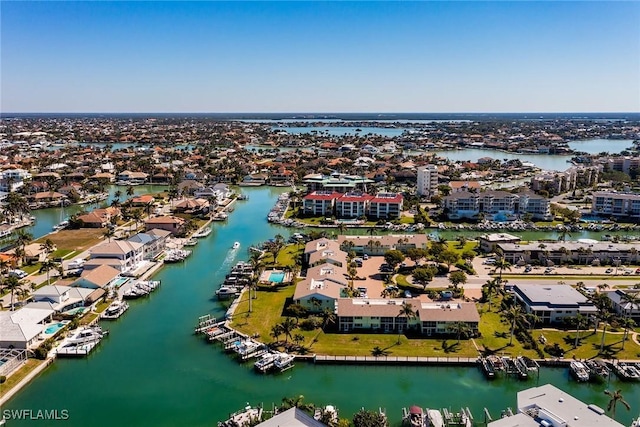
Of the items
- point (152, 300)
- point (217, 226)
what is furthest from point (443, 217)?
point (152, 300)

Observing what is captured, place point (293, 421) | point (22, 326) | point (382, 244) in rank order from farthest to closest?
point (382, 244), point (22, 326), point (293, 421)

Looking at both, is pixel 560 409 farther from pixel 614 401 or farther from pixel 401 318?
pixel 401 318

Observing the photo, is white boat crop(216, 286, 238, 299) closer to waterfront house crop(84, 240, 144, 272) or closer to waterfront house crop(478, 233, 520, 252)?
waterfront house crop(84, 240, 144, 272)

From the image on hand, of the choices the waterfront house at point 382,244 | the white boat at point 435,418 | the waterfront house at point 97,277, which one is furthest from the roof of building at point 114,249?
the white boat at point 435,418

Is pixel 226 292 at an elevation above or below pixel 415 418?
above

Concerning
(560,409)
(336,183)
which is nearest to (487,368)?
(560,409)

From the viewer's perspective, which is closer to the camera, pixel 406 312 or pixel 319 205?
pixel 406 312
